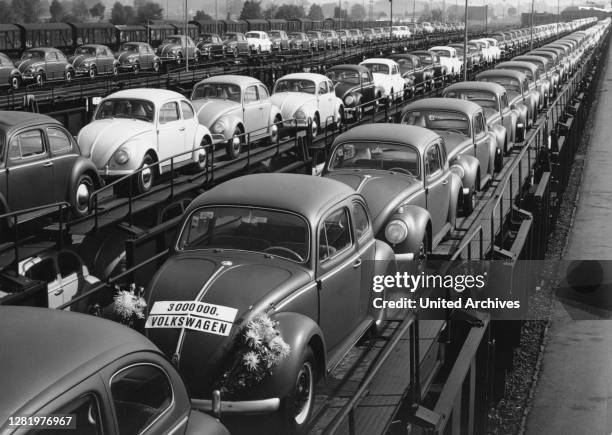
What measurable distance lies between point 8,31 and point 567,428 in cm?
4914

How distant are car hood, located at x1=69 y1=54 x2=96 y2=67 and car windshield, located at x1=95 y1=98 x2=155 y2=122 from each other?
2602 centimetres

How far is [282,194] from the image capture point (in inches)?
298

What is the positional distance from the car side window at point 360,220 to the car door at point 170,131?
8252 mm

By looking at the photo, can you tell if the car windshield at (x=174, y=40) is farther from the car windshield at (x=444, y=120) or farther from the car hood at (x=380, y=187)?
the car hood at (x=380, y=187)

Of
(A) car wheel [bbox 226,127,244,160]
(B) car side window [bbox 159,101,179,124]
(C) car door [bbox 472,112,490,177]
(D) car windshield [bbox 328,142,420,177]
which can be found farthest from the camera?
(A) car wheel [bbox 226,127,244,160]

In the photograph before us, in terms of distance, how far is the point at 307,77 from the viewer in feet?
78.5

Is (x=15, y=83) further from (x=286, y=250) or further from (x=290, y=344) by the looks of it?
(x=290, y=344)

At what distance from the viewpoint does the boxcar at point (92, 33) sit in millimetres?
58312

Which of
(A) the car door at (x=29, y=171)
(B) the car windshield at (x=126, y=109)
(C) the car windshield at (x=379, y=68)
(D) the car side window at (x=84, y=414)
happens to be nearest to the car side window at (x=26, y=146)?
(A) the car door at (x=29, y=171)

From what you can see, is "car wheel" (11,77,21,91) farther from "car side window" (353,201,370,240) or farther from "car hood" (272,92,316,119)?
"car side window" (353,201,370,240)

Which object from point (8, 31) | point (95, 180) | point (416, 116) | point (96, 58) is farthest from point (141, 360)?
point (8, 31)

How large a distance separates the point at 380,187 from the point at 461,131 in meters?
4.97

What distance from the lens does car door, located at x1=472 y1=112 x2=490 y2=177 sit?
15.3 metres

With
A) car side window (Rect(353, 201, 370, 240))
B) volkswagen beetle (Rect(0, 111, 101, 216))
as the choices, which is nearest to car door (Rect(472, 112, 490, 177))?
volkswagen beetle (Rect(0, 111, 101, 216))
